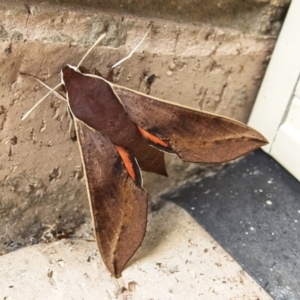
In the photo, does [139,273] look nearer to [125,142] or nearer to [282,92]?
[125,142]

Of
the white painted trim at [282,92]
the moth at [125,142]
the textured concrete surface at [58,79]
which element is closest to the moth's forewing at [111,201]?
the moth at [125,142]

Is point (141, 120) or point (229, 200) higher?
point (141, 120)

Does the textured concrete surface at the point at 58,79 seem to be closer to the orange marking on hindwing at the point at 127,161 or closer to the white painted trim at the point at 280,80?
the white painted trim at the point at 280,80

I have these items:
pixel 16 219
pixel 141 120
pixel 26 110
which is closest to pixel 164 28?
pixel 141 120

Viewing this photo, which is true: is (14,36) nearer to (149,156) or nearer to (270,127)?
(149,156)

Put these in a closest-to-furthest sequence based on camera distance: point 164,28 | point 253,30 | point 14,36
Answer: point 14,36, point 164,28, point 253,30

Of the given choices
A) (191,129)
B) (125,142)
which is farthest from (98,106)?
(191,129)

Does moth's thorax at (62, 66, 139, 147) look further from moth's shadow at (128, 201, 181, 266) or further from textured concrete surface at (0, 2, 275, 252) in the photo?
moth's shadow at (128, 201, 181, 266)
